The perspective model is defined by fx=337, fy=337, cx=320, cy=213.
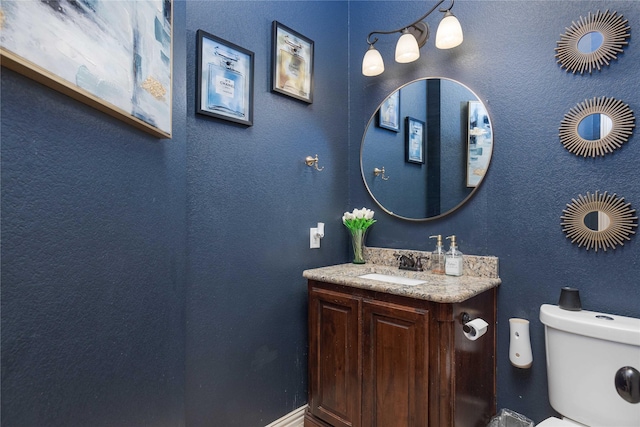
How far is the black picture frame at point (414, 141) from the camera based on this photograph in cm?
190

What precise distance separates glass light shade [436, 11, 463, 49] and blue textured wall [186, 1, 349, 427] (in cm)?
70

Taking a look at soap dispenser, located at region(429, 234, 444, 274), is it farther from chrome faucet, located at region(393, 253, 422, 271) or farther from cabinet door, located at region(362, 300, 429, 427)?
cabinet door, located at region(362, 300, 429, 427)

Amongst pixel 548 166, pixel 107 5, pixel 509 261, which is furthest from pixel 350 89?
pixel 107 5

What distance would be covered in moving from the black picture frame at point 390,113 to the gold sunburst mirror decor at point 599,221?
972mm

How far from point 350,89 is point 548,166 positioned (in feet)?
4.08

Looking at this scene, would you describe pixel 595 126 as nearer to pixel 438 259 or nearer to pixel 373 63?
pixel 438 259

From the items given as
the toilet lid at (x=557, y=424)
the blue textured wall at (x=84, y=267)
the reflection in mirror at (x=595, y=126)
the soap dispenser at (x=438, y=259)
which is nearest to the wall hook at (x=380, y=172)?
the soap dispenser at (x=438, y=259)

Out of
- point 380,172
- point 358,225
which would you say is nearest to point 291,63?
point 380,172

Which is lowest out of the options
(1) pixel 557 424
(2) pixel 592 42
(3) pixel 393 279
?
(1) pixel 557 424

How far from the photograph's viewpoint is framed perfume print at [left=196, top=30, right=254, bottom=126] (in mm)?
1442

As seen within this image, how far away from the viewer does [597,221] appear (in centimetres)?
137

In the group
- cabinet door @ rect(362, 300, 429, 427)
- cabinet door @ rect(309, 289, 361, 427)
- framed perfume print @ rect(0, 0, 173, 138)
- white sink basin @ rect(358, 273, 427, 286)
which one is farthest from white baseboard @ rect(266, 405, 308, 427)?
framed perfume print @ rect(0, 0, 173, 138)

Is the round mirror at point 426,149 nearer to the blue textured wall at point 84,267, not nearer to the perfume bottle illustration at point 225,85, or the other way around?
the perfume bottle illustration at point 225,85

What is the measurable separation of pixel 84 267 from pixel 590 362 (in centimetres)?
167
